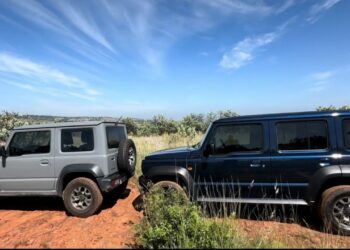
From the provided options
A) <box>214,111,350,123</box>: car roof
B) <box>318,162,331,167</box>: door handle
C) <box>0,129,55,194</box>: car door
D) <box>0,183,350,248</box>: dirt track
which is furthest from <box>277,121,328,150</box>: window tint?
<box>0,129,55,194</box>: car door

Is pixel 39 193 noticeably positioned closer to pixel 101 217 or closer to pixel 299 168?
pixel 101 217

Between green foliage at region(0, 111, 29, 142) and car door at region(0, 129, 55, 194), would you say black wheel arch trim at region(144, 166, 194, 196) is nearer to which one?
car door at region(0, 129, 55, 194)

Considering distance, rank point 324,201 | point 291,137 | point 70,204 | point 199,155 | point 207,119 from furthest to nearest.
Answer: point 207,119 → point 70,204 → point 199,155 → point 291,137 → point 324,201

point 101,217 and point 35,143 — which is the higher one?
point 35,143

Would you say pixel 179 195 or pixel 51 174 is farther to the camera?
pixel 51 174

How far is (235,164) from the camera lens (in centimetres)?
645

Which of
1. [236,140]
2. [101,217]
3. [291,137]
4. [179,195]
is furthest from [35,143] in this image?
[291,137]

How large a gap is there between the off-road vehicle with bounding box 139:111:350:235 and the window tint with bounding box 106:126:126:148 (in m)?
1.15

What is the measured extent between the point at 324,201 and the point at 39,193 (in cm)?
558

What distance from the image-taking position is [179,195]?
248 inches

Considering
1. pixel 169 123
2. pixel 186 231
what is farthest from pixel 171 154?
pixel 169 123

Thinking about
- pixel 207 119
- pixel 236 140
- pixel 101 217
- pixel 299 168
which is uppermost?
pixel 207 119

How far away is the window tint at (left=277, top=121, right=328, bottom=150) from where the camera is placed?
19.9 ft

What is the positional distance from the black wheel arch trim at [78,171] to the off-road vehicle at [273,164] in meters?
1.01
